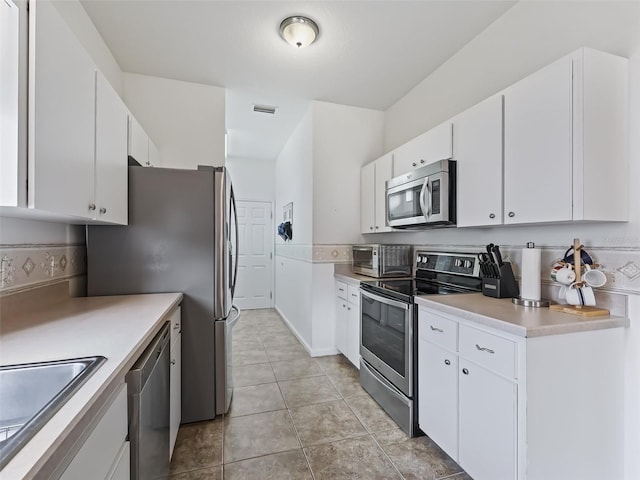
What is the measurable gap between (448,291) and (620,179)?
1.11 m

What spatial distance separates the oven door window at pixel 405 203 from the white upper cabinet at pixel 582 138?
911 mm

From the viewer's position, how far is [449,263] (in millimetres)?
2418

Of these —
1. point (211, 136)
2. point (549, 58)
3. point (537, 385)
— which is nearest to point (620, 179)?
point (549, 58)

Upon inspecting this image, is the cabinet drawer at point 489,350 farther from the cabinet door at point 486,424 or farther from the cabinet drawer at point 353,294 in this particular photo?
the cabinet drawer at point 353,294

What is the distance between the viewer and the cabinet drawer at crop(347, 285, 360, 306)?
281cm

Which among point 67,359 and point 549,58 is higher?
point 549,58

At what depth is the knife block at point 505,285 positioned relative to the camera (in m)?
1.82

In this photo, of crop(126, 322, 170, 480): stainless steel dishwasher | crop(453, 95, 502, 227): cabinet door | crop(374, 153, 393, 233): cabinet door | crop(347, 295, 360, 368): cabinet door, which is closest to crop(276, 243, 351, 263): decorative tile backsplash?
crop(374, 153, 393, 233): cabinet door

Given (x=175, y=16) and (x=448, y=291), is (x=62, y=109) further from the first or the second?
(x=448, y=291)

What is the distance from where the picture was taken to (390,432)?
2.01 meters

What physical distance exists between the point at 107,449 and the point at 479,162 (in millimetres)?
2141

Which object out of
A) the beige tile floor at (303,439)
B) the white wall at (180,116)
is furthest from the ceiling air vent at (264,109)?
the beige tile floor at (303,439)

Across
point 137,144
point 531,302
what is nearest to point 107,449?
point 531,302

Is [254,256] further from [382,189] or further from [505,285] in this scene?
[505,285]
